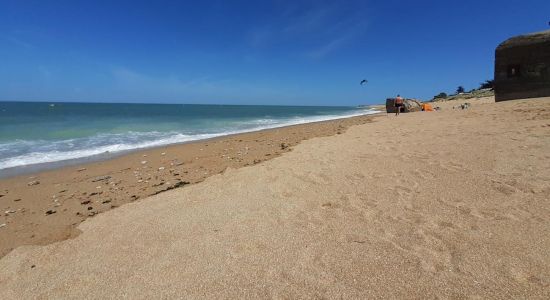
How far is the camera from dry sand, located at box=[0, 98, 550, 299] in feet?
7.73

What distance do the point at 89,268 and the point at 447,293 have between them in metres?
3.29

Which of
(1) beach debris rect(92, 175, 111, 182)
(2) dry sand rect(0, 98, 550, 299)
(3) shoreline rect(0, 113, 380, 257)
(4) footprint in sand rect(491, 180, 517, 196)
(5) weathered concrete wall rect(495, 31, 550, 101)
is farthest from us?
(5) weathered concrete wall rect(495, 31, 550, 101)

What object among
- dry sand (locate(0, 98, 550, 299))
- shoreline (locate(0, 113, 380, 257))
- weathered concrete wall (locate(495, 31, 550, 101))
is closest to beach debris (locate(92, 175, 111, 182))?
shoreline (locate(0, 113, 380, 257))

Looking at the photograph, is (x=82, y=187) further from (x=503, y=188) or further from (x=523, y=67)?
(x=523, y=67)

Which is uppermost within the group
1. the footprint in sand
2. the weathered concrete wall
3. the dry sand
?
the weathered concrete wall

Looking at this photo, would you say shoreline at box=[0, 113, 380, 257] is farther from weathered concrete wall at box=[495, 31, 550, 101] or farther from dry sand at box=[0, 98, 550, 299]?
weathered concrete wall at box=[495, 31, 550, 101]

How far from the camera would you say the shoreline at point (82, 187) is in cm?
416

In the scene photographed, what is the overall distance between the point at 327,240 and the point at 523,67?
17225 mm

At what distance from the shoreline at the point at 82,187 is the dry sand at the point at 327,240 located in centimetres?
45

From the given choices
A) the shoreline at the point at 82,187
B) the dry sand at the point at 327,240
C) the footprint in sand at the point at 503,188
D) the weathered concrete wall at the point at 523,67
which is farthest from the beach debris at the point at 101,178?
the weathered concrete wall at the point at 523,67

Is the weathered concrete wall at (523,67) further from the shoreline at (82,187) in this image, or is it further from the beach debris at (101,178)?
the beach debris at (101,178)

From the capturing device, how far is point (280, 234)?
3.21 m

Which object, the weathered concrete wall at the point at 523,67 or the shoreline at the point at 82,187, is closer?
the shoreline at the point at 82,187

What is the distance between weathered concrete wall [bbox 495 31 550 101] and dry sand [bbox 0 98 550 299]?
12405mm
